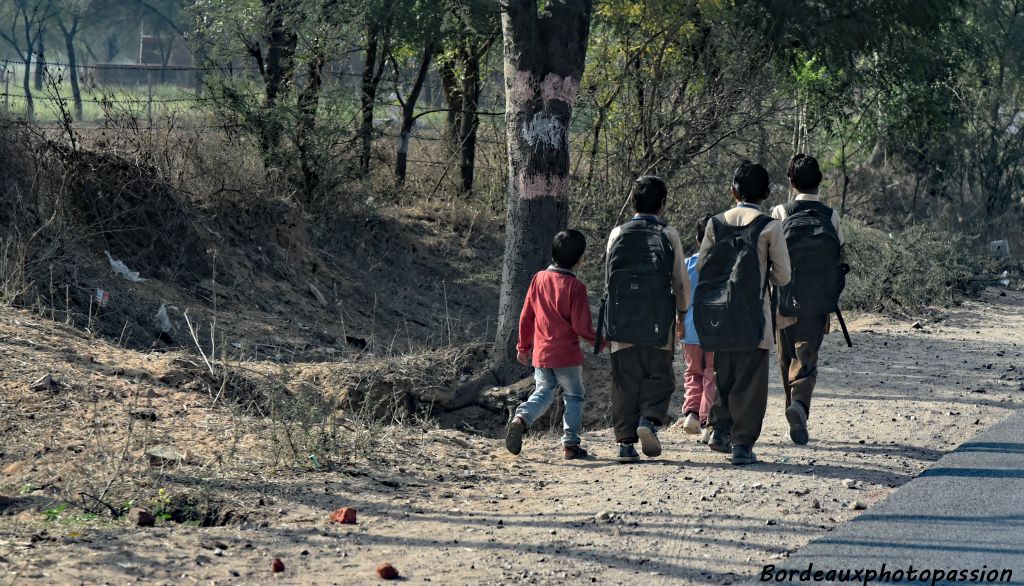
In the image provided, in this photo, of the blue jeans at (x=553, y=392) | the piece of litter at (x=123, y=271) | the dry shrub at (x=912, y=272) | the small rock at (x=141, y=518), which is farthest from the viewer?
the dry shrub at (x=912, y=272)

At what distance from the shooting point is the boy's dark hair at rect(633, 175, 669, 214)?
7039 mm

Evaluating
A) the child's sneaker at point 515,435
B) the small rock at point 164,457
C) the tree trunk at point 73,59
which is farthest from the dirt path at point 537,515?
the tree trunk at point 73,59

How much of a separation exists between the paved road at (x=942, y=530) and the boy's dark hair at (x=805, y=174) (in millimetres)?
1887

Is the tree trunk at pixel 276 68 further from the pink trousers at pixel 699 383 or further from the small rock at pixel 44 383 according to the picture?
the pink trousers at pixel 699 383

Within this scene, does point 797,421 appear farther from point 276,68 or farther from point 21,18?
point 21,18

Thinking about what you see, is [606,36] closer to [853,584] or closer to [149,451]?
[149,451]

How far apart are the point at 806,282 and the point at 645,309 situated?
1246mm

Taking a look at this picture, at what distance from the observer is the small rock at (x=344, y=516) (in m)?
5.79

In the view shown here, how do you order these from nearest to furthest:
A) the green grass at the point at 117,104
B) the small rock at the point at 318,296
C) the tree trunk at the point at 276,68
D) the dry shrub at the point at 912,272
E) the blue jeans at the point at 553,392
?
the blue jeans at the point at 553,392
the green grass at the point at 117,104
the small rock at the point at 318,296
the dry shrub at the point at 912,272
the tree trunk at the point at 276,68

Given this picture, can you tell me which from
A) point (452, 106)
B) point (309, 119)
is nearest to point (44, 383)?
point (309, 119)

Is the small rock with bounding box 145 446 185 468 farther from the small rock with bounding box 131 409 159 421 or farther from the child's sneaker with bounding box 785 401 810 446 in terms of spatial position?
the child's sneaker with bounding box 785 401 810 446

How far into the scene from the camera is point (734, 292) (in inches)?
273

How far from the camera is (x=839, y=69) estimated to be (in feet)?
67.4

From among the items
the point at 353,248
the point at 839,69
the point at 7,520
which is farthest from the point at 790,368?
the point at 839,69
